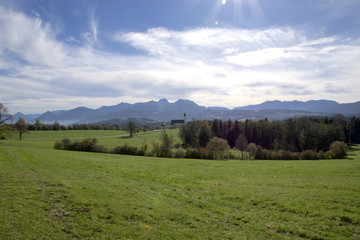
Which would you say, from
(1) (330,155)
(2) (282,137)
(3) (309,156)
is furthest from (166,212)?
(2) (282,137)

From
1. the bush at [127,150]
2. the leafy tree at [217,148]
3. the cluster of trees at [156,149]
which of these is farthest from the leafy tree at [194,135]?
the bush at [127,150]

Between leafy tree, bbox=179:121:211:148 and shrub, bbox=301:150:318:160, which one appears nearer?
shrub, bbox=301:150:318:160

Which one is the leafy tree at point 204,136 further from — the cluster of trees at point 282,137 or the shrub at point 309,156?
the shrub at point 309,156

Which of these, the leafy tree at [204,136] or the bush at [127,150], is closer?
the bush at [127,150]

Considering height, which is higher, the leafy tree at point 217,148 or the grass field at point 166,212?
the grass field at point 166,212

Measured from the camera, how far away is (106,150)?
192ft

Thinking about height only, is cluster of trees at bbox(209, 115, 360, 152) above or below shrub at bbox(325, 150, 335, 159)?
above

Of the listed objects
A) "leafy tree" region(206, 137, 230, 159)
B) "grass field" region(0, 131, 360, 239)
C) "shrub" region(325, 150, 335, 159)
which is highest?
"grass field" region(0, 131, 360, 239)

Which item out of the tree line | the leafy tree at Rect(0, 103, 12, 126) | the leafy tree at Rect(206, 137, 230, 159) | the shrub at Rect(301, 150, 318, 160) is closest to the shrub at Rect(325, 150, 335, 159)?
the shrub at Rect(301, 150, 318, 160)

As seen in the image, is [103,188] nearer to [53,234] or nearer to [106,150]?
[53,234]

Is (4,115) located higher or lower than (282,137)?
higher

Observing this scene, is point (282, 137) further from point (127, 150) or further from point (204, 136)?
point (127, 150)

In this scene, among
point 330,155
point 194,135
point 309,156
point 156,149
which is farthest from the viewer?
point 194,135

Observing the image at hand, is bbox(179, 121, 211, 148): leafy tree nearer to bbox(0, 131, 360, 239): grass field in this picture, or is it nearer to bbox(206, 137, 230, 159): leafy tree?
bbox(206, 137, 230, 159): leafy tree
